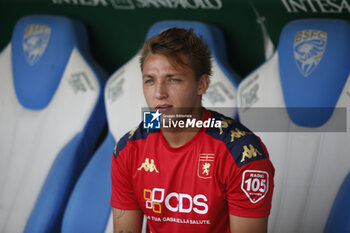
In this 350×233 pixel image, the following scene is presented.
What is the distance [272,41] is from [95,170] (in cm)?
74

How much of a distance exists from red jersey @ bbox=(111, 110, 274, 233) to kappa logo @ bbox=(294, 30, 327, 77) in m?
0.40

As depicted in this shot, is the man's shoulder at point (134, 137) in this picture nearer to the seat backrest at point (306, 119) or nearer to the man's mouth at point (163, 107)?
the man's mouth at point (163, 107)

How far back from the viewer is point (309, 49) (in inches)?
48.4

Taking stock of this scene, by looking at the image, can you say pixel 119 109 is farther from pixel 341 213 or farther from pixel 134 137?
pixel 341 213

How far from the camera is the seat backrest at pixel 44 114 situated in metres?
1.45

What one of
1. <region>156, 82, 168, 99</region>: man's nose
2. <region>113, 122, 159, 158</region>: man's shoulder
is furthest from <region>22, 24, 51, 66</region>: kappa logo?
<region>156, 82, 168, 99</region>: man's nose

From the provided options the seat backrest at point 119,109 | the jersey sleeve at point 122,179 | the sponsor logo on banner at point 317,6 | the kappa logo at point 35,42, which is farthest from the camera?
the kappa logo at point 35,42

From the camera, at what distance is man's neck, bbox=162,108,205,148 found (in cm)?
92

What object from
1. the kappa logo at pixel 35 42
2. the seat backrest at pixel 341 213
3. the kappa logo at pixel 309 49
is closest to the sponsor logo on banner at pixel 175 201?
the seat backrest at pixel 341 213

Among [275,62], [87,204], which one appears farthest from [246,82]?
[87,204]

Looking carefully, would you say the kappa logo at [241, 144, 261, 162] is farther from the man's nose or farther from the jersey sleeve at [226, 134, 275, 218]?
the man's nose

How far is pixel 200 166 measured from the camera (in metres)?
0.89

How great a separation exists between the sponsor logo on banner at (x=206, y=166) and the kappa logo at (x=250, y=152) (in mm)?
64

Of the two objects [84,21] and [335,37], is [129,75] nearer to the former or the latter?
[84,21]
